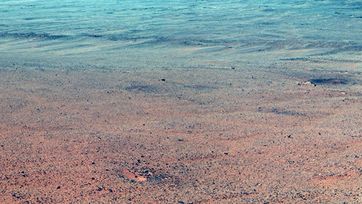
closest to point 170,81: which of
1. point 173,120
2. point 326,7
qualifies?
point 173,120

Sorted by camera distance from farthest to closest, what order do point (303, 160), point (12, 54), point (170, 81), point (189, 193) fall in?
point (12, 54)
point (170, 81)
point (303, 160)
point (189, 193)

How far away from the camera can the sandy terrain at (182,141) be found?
7.86m

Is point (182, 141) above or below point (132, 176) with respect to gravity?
below

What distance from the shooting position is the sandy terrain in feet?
25.8

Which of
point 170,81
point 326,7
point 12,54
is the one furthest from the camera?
point 326,7

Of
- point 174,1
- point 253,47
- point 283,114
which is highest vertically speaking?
point 283,114

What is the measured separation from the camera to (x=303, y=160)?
9.03m

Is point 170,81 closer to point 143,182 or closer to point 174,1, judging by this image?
point 143,182

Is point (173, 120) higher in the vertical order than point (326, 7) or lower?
higher

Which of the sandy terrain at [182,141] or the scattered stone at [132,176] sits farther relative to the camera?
the scattered stone at [132,176]

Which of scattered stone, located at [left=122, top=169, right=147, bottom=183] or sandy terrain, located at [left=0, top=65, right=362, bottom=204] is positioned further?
scattered stone, located at [left=122, top=169, right=147, bottom=183]

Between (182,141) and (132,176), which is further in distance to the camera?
(182,141)

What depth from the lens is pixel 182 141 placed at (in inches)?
404

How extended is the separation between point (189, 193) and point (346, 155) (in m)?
2.84
